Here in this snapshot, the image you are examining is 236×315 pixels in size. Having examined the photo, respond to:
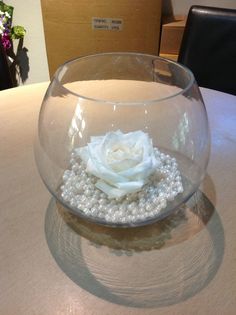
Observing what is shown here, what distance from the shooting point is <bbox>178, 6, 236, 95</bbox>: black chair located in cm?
101

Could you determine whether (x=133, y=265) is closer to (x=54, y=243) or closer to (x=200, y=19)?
(x=54, y=243)

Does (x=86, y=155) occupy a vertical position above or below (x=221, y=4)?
above

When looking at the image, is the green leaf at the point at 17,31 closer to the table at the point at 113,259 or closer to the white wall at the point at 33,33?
the white wall at the point at 33,33

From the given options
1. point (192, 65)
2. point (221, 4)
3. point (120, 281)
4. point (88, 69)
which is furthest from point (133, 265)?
point (221, 4)

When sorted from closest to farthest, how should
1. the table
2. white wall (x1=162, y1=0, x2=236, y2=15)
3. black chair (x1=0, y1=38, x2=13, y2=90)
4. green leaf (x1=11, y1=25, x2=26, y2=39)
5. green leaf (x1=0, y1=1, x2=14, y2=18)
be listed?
the table < black chair (x1=0, y1=38, x2=13, y2=90) < white wall (x1=162, y1=0, x2=236, y2=15) < green leaf (x1=0, y1=1, x2=14, y2=18) < green leaf (x1=11, y1=25, x2=26, y2=39)

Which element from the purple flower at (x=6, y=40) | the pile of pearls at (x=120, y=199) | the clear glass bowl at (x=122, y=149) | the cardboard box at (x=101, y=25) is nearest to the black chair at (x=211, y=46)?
the clear glass bowl at (x=122, y=149)

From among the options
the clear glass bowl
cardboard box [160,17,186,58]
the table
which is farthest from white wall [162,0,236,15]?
the table

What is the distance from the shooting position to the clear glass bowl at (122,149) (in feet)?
1.49

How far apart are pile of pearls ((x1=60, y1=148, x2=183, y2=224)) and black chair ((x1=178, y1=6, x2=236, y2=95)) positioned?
0.66m

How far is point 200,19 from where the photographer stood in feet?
3.36

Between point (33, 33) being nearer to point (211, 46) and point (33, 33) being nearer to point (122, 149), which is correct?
point (211, 46)

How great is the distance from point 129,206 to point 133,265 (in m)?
0.07

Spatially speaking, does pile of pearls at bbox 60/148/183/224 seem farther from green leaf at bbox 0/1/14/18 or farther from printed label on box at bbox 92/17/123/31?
green leaf at bbox 0/1/14/18

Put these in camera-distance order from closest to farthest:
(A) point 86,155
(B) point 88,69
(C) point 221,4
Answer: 1. (A) point 86,155
2. (B) point 88,69
3. (C) point 221,4
